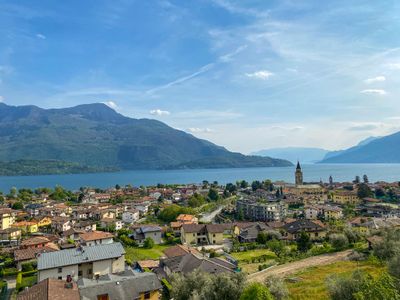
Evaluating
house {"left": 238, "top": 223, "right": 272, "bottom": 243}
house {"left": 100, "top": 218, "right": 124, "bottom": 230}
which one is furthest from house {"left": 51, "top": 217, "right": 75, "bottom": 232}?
house {"left": 238, "top": 223, "right": 272, "bottom": 243}

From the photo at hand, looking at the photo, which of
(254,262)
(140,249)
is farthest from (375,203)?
(140,249)

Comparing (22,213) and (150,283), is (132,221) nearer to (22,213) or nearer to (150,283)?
(22,213)

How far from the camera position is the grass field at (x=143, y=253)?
46.6 meters

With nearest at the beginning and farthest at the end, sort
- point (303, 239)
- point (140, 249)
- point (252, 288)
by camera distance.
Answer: point (252, 288), point (303, 239), point (140, 249)

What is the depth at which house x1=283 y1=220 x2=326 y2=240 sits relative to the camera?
58625 millimetres

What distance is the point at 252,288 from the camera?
52.1 feet

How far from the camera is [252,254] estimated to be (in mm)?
49375

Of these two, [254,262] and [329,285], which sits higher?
[329,285]

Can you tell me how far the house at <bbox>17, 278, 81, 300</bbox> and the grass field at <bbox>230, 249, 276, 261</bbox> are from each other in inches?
1106

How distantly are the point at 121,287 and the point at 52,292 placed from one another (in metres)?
5.68

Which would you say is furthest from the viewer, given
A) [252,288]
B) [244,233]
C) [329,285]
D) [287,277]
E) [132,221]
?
[132,221]

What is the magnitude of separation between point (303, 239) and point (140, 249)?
82.6ft

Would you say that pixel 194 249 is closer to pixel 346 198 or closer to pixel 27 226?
pixel 27 226

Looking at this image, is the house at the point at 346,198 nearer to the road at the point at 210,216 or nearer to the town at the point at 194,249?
the town at the point at 194,249
